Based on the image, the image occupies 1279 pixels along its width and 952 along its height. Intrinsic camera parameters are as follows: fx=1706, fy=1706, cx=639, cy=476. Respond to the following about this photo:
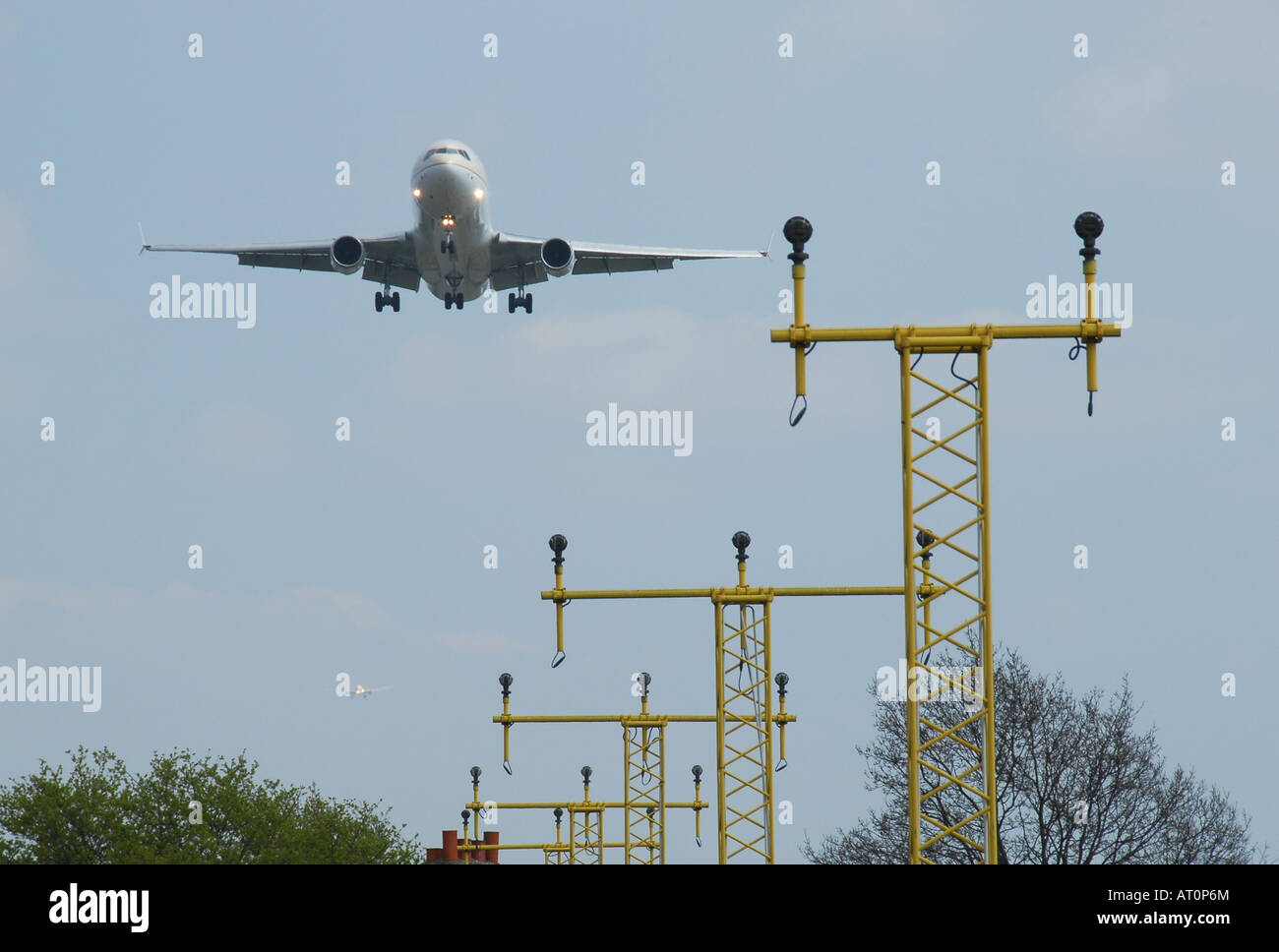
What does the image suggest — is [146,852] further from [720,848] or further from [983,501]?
[983,501]

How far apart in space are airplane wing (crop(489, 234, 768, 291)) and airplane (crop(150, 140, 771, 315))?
1.0 inches

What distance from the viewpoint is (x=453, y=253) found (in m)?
39.6

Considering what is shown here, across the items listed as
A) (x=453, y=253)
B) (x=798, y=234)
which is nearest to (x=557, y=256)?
(x=453, y=253)

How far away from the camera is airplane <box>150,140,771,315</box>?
38.7 m

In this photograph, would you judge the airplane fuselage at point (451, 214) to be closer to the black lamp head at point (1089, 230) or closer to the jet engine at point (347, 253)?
the jet engine at point (347, 253)

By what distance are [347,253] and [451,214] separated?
2939 mm

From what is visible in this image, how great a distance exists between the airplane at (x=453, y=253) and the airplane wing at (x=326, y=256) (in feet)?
0.08

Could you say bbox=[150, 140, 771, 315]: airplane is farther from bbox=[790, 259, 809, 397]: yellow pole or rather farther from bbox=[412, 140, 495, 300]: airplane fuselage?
bbox=[790, 259, 809, 397]: yellow pole

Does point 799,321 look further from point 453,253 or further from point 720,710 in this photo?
point 453,253

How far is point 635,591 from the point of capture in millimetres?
23641

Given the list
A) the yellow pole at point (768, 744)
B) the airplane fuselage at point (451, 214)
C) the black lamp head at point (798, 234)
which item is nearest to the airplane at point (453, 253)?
the airplane fuselage at point (451, 214)

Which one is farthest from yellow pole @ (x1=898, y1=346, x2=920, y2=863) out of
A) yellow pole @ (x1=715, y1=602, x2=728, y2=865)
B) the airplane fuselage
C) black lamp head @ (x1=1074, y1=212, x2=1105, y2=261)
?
the airplane fuselage
